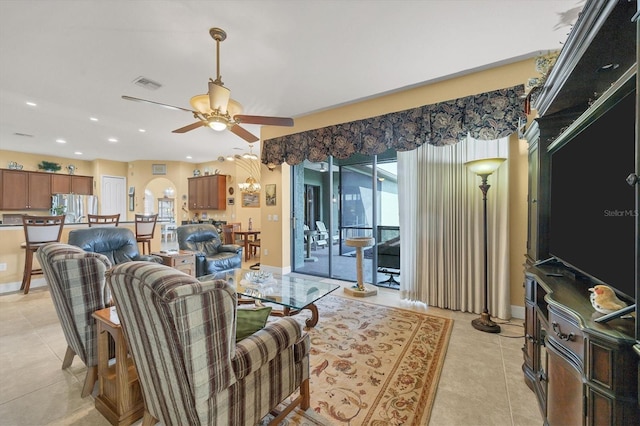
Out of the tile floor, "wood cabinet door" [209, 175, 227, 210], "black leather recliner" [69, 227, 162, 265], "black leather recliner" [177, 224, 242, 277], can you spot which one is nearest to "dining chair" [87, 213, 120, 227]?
"black leather recliner" [69, 227, 162, 265]

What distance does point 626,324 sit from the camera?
96 cm

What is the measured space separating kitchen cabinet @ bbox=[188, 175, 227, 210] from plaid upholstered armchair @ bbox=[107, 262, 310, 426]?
7278 mm

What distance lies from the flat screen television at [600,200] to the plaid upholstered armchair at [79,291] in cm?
269

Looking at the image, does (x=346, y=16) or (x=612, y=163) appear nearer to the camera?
(x=612, y=163)

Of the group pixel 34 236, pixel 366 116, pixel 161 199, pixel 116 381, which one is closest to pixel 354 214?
pixel 366 116

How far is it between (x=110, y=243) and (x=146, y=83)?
2.14 meters

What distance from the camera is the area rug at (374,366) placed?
164 centimetres

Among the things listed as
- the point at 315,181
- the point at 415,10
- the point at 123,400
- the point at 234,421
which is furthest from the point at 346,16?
the point at 315,181

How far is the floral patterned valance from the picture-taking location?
2877 mm

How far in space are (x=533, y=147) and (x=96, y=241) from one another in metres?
4.79

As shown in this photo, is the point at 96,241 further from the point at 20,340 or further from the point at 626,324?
the point at 626,324

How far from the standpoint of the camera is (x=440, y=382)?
6.37ft

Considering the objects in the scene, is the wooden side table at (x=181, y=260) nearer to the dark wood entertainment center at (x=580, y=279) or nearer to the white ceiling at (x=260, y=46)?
the white ceiling at (x=260, y=46)

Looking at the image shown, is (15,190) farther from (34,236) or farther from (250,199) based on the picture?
(250,199)
